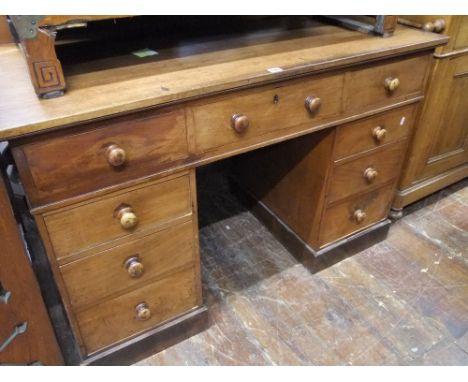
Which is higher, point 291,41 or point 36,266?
point 291,41

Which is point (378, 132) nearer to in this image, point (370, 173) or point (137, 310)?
point (370, 173)

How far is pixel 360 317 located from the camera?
144 cm

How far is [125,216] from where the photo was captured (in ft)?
3.20

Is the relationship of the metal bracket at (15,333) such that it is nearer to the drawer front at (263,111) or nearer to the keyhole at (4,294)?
the keyhole at (4,294)

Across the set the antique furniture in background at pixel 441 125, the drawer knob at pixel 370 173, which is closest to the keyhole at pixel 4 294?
the drawer knob at pixel 370 173

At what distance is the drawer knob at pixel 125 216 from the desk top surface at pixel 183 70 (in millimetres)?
247

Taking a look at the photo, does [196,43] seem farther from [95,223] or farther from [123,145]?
[95,223]

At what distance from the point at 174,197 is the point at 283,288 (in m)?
0.68

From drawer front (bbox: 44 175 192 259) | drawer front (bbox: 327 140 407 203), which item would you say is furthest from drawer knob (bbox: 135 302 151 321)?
drawer front (bbox: 327 140 407 203)

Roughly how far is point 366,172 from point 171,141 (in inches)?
30.3

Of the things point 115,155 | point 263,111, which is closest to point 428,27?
point 263,111

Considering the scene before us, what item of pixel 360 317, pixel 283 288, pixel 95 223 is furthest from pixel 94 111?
pixel 360 317

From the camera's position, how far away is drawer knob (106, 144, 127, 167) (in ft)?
2.87

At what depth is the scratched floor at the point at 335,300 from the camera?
1.32 metres
